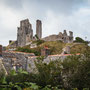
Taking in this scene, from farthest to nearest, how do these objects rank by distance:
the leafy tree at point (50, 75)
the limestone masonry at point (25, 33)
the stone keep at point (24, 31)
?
the stone keep at point (24, 31) < the limestone masonry at point (25, 33) < the leafy tree at point (50, 75)

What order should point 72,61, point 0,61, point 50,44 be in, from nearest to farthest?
point 72,61
point 0,61
point 50,44

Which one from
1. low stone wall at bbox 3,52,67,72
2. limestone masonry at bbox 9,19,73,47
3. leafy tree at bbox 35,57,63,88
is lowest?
leafy tree at bbox 35,57,63,88

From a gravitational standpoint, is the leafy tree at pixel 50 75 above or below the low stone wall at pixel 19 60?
below

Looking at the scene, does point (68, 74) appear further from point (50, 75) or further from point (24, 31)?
point (24, 31)

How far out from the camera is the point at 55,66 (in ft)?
53.8

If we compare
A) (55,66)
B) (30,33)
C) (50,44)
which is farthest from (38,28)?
(55,66)

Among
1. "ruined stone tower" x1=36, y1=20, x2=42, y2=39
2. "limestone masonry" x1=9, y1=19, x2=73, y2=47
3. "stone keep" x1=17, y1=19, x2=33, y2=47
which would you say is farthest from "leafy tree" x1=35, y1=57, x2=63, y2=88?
"ruined stone tower" x1=36, y1=20, x2=42, y2=39

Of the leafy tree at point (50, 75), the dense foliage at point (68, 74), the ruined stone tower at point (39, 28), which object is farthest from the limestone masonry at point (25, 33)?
the leafy tree at point (50, 75)

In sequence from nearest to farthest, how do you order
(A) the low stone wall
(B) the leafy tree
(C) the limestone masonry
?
(B) the leafy tree < (A) the low stone wall < (C) the limestone masonry

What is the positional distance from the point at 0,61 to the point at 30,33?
77.5 m

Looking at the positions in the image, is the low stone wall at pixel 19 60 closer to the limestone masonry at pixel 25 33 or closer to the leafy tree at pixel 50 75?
the leafy tree at pixel 50 75

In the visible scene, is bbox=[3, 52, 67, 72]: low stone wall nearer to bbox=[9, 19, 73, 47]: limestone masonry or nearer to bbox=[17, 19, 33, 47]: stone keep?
bbox=[9, 19, 73, 47]: limestone masonry

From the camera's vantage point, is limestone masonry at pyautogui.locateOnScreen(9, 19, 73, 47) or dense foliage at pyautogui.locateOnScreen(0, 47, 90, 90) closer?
dense foliage at pyautogui.locateOnScreen(0, 47, 90, 90)

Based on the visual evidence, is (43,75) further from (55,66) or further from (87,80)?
(87,80)
